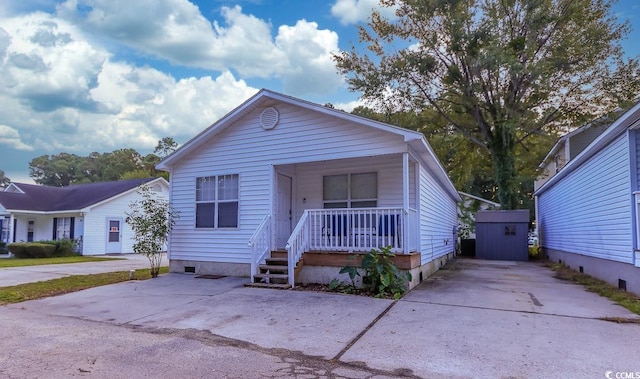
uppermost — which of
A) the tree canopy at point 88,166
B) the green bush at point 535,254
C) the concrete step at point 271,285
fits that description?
the tree canopy at point 88,166

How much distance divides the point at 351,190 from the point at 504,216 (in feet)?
31.8

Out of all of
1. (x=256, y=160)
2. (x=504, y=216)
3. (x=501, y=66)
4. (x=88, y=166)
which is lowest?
(x=504, y=216)

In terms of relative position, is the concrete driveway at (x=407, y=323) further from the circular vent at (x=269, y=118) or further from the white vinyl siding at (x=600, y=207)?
the circular vent at (x=269, y=118)

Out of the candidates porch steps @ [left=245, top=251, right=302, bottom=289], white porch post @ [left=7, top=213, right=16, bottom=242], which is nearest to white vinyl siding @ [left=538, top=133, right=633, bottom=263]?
porch steps @ [left=245, top=251, right=302, bottom=289]

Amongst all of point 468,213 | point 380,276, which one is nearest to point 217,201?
point 380,276

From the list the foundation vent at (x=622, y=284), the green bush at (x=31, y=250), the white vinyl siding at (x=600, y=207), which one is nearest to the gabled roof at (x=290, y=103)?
the white vinyl siding at (x=600, y=207)

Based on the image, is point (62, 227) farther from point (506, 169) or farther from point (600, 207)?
point (600, 207)

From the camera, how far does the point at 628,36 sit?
1766 centimetres

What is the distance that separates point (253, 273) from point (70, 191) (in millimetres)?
21978

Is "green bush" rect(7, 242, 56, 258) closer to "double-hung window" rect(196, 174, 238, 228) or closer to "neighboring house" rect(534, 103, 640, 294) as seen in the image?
"double-hung window" rect(196, 174, 238, 228)

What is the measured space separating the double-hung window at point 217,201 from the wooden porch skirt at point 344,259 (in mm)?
2518

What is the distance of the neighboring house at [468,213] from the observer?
71.1ft

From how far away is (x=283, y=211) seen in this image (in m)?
9.68

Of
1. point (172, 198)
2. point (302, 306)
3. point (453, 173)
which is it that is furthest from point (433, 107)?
point (302, 306)
